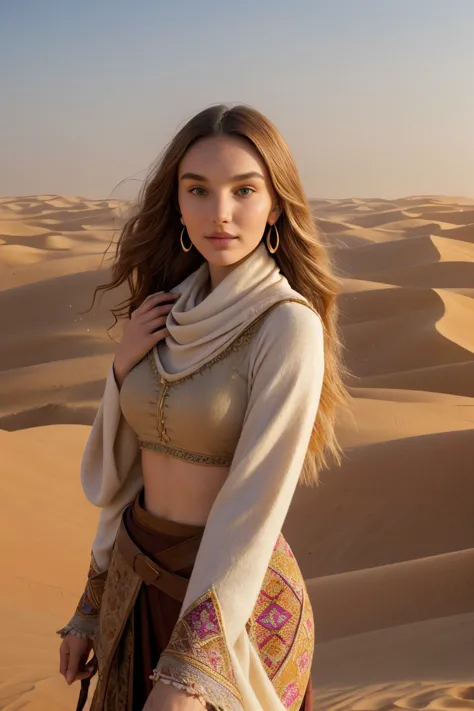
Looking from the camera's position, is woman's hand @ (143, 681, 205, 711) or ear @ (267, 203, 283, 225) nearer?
woman's hand @ (143, 681, 205, 711)

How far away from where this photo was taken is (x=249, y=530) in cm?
234

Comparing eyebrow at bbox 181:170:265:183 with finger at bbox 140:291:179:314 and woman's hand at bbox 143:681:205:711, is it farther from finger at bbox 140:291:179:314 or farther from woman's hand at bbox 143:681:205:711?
woman's hand at bbox 143:681:205:711

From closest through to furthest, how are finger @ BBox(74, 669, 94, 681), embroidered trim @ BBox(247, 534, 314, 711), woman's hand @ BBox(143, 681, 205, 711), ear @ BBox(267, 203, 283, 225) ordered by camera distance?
1. woman's hand @ BBox(143, 681, 205, 711)
2. embroidered trim @ BBox(247, 534, 314, 711)
3. ear @ BBox(267, 203, 283, 225)
4. finger @ BBox(74, 669, 94, 681)

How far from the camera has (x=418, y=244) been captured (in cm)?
3188

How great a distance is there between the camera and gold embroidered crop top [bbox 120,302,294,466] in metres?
2.52

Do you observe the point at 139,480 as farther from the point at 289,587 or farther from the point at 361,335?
the point at 361,335

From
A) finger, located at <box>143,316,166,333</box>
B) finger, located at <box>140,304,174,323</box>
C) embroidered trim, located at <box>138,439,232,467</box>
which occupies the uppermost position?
finger, located at <box>140,304,174,323</box>

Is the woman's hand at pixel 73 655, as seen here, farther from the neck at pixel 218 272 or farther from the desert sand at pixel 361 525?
the desert sand at pixel 361 525

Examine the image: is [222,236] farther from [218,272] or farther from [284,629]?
[284,629]

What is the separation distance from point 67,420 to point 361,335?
25.9ft

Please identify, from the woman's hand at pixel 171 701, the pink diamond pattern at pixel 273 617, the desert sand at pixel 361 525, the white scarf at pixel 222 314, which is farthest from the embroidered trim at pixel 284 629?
the desert sand at pixel 361 525

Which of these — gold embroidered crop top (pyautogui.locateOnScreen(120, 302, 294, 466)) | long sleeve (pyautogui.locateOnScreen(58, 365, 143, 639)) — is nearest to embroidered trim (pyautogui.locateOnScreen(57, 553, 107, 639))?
long sleeve (pyautogui.locateOnScreen(58, 365, 143, 639))

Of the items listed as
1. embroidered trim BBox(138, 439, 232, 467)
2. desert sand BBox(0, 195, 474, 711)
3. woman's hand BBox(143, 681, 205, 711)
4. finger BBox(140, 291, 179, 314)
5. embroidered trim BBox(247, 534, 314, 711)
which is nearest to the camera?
woman's hand BBox(143, 681, 205, 711)

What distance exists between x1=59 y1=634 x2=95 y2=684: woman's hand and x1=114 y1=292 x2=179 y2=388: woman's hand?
776 millimetres
